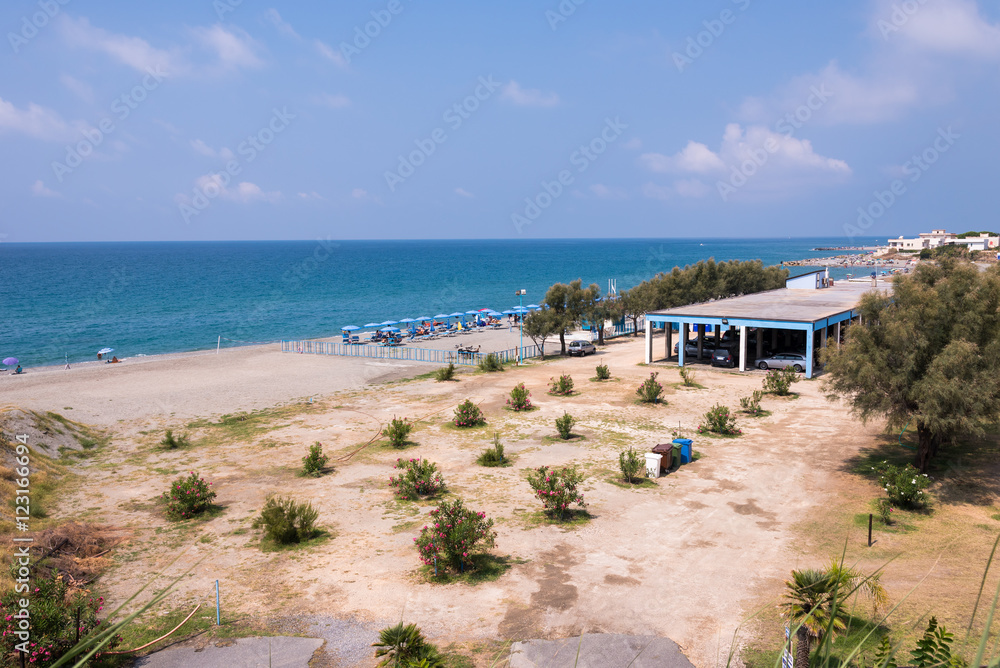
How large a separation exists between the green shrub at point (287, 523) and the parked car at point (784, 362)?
2738 centimetres

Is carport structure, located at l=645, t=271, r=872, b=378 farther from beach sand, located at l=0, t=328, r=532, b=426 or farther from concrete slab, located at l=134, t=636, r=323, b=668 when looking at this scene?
concrete slab, located at l=134, t=636, r=323, b=668

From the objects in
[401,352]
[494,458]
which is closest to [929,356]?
[494,458]

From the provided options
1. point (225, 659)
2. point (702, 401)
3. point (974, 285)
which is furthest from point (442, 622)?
point (702, 401)

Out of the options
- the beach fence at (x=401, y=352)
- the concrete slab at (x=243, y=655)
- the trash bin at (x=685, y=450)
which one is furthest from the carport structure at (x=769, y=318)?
the concrete slab at (x=243, y=655)

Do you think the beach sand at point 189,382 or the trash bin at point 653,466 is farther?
the beach sand at point 189,382

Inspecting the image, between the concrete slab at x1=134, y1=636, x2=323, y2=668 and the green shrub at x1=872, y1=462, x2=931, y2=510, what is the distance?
14067 mm

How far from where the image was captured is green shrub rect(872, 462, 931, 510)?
1600 centimetres

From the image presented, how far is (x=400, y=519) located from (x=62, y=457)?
13454 mm

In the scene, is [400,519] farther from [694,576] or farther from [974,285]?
[974,285]

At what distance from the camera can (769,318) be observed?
33.9m

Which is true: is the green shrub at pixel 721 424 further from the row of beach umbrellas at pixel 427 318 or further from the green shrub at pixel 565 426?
the row of beach umbrellas at pixel 427 318

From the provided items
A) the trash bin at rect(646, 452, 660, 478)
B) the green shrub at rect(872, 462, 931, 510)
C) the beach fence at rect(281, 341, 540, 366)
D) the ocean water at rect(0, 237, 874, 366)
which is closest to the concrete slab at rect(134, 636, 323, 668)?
the trash bin at rect(646, 452, 660, 478)

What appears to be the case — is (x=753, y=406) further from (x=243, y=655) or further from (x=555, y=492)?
(x=243, y=655)

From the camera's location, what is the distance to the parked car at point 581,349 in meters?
43.4
